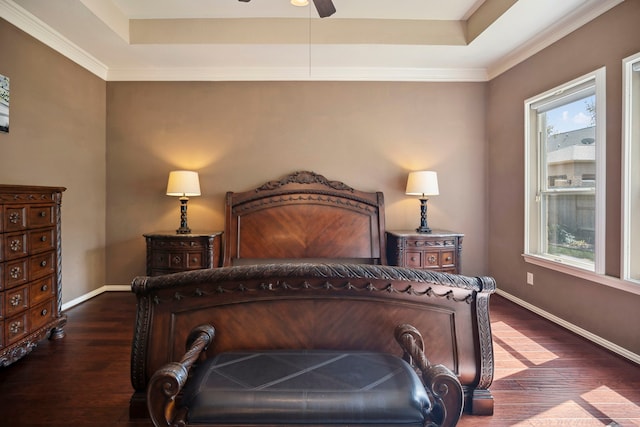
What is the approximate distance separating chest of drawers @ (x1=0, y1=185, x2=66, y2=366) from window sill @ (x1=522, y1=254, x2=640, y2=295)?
14.5ft

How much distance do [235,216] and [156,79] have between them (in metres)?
1.98

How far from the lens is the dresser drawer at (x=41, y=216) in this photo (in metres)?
2.52

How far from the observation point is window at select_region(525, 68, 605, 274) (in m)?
2.77

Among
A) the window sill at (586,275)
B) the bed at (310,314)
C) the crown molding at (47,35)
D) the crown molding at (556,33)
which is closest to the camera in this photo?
the bed at (310,314)

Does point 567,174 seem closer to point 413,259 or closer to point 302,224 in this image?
point 413,259

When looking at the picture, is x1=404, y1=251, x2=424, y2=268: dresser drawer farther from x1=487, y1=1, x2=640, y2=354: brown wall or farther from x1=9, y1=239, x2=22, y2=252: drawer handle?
x1=9, y1=239, x2=22, y2=252: drawer handle

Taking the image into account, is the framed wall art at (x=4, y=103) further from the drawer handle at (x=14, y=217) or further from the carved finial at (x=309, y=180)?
the carved finial at (x=309, y=180)

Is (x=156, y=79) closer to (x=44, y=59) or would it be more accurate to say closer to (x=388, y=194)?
(x=44, y=59)

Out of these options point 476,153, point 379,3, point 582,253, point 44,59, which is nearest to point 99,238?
point 44,59

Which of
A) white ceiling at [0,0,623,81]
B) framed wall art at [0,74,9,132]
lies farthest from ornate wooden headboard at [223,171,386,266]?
framed wall art at [0,74,9,132]

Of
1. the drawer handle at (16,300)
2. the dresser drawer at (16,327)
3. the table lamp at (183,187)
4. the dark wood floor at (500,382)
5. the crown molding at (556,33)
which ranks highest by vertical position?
the crown molding at (556,33)

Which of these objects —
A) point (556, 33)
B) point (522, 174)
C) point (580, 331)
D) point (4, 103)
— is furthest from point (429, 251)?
point (4, 103)

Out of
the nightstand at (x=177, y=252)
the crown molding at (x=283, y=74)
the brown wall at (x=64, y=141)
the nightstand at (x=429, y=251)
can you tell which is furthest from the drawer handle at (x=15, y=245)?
the nightstand at (x=429, y=251)

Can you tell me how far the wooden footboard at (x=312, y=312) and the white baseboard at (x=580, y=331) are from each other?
164cm
